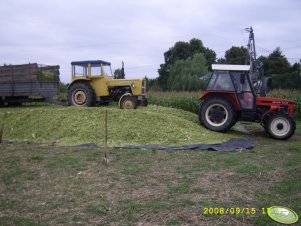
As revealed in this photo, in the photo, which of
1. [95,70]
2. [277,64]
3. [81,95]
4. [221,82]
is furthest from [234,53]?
[221,82]

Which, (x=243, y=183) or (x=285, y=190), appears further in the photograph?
(x=243, y=183)

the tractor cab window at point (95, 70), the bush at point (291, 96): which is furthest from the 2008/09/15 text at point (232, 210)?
the bush at point (291, 96)

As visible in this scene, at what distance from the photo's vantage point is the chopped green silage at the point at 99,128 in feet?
31.2

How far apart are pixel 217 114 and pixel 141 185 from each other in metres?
5.99

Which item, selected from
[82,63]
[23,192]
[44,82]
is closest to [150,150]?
[23,192]

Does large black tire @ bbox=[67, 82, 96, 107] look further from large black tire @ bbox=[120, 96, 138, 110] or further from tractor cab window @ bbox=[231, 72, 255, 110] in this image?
tractor cab window @ bbox=[231, 72, 255, 110]

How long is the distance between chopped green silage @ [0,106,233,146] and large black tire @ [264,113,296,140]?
1428 millimetres

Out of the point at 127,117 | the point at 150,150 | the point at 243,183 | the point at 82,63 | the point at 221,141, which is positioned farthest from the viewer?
the point at 82,63

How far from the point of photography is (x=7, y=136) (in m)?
10.3

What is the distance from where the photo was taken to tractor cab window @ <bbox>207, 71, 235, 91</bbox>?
11.4 meters

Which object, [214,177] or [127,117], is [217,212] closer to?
[214,177]

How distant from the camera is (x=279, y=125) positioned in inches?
432

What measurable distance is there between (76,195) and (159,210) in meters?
1.34

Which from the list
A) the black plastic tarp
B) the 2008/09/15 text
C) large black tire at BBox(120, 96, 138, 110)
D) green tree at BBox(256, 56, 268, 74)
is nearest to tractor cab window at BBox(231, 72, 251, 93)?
green tree at BBox(256, 56, 268, 74)
